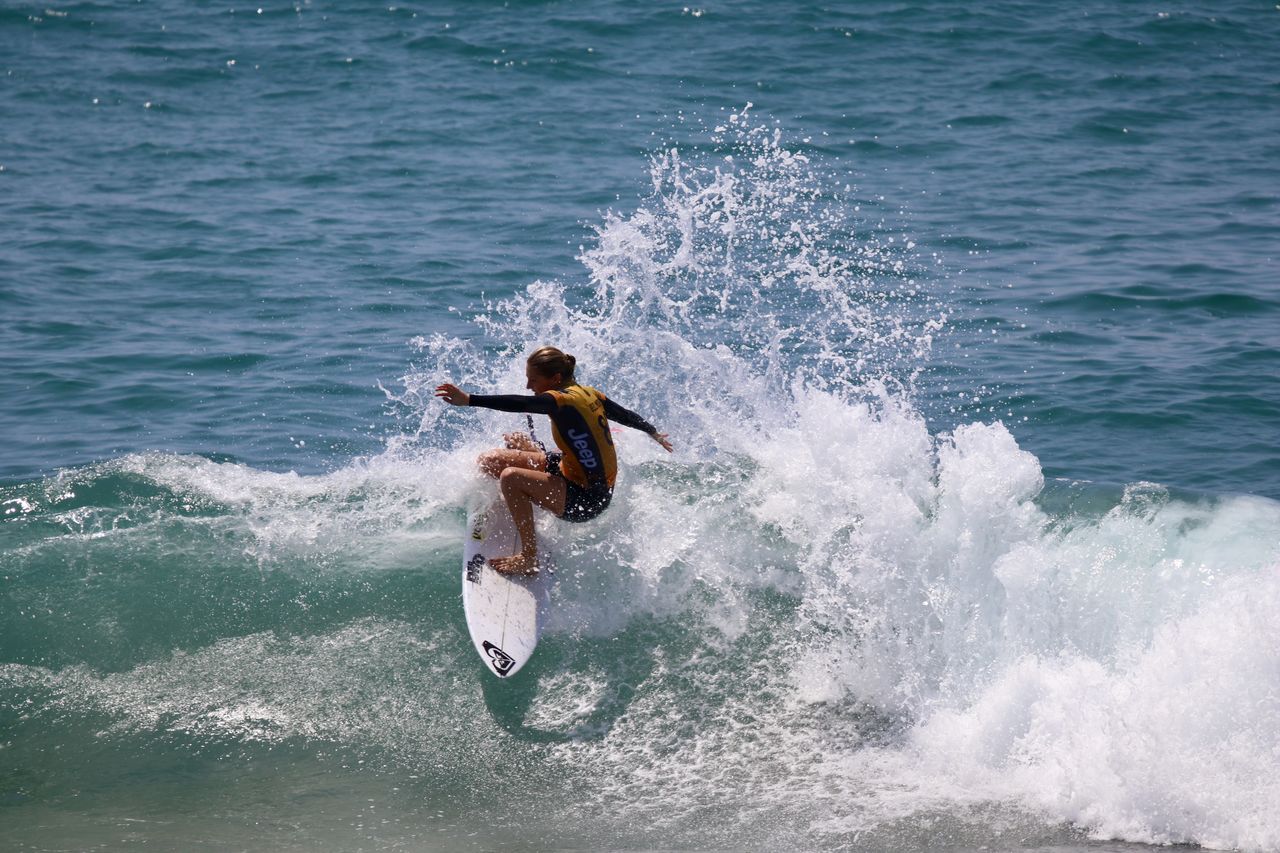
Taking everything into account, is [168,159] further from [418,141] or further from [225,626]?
[225,626]

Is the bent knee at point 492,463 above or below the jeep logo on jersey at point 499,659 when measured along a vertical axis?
above

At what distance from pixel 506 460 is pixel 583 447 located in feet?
2.91

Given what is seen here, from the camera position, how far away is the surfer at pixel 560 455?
745cm

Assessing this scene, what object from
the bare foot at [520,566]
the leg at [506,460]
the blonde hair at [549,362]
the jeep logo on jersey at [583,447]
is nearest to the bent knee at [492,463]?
the leg at [506,460]

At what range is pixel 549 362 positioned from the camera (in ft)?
24.8

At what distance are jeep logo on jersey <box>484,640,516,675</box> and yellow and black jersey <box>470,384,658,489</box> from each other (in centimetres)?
110

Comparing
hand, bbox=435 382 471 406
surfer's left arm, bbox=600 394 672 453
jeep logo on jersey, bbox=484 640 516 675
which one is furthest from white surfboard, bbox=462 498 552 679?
hand, bbox=435 382 471 406

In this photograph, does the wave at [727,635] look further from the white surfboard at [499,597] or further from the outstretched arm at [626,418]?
the outstretched arm at [626,418]

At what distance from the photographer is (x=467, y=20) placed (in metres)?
21.5

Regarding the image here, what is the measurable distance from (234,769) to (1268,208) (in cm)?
1316

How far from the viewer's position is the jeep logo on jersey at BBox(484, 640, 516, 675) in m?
7.28

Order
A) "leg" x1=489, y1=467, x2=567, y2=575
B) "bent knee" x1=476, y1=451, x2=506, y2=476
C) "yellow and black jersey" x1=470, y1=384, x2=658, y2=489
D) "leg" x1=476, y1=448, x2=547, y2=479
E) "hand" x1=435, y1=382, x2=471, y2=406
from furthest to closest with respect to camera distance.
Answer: "bent knee" x1=476, y1=451, x2=506, y2=476
"leg" x1=476, y1=448, x2=547, y2=479
"leg" x1=489, y1=467, x2=567, y2=575
"yellow and black jersey" x1=470, y1=384, x2=658, y2=489
"hand" x1=435, y1=382, x2=471, y2=406

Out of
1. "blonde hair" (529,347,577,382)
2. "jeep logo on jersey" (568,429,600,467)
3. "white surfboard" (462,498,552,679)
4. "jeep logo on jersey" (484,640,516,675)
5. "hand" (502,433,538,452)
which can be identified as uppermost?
"blonde hair" (529,347,577,382)

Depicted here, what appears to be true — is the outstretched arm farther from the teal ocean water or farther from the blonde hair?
the teal ocean water
